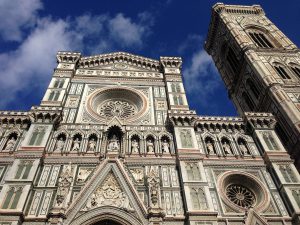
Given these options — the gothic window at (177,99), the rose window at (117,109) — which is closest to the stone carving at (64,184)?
the rose window at (117,109)

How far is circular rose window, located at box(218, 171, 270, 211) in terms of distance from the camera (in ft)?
44.5

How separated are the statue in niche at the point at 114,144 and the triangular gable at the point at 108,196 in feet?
2.88

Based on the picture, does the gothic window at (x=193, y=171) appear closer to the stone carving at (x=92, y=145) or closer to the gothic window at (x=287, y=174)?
the gothic window at (x=287, y=174)

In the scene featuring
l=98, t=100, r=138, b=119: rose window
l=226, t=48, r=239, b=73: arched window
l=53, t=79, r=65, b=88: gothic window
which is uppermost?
l=226, t=48, r=239, b=73: arched window

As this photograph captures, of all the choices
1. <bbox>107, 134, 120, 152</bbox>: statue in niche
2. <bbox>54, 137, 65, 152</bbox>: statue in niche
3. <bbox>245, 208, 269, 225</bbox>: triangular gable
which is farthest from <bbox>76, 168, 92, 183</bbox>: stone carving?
<bbox>245, 208, 269, 225</bbox>: triangular gable

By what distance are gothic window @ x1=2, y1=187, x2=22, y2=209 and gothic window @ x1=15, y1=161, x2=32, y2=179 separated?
25.9 inches

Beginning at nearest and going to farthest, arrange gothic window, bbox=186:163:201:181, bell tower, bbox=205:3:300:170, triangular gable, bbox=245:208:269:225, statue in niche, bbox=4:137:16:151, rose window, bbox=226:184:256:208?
triangular gable, bbox=245:208:269:225
gothic window, bbox=186:163:201:181
rose window, bbox=226:184:256:208
statue in niche, bbox=4:137:16:151
bell tower, bbox=205:3:300:170

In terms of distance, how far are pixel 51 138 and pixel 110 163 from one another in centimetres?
344

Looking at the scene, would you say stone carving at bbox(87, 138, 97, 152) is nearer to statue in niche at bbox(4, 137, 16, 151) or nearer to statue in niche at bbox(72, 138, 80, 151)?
statue in niche at bbox(72, 138, 80, 151)

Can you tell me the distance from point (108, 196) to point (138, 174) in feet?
5.89

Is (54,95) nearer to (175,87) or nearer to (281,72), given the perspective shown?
(175,87)

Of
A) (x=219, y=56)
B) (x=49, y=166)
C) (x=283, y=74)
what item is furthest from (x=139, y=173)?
(x=219, y=56)

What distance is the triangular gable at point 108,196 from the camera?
40.8ft

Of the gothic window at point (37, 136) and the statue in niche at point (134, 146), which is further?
the statue in niche at point (134, 146)
